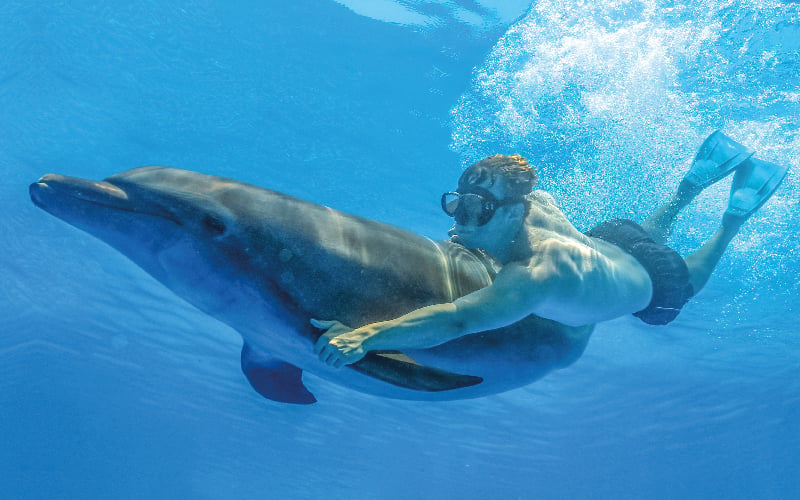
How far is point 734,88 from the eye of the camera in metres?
8.87

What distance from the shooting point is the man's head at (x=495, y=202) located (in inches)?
185

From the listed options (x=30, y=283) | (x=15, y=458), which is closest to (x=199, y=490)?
(x=15, y=458)

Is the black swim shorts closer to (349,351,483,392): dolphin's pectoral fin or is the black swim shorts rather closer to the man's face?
the man's face

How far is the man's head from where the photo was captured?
470 cm

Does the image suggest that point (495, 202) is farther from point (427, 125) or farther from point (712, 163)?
point (427, 125)

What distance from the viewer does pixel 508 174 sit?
470 cm

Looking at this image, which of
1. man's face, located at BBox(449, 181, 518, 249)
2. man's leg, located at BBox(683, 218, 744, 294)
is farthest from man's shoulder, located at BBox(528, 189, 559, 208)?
man's leg, located at BBox(683, 218, 744, 294)

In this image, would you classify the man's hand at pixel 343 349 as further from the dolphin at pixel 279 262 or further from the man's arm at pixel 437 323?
the dolphin at pixel 279 262

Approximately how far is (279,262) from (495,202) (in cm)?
191

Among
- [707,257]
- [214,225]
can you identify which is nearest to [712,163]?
[707,257]

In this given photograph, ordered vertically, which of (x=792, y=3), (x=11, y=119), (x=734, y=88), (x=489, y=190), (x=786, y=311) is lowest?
(x=11, y=119)

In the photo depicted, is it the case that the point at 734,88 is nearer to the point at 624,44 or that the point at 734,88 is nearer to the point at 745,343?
the point at 624,44

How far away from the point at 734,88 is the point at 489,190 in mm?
6580

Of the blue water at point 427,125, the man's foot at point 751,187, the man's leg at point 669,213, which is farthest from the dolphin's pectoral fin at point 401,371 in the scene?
the blue water at point 427,125
